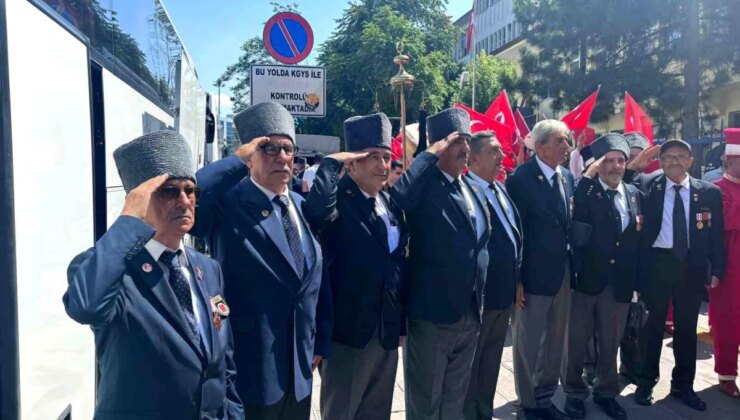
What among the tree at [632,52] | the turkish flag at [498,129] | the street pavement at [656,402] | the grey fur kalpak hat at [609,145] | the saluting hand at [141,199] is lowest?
the street pavement at [656,402]

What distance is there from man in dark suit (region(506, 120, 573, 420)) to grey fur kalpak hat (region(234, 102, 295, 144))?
2073 mm

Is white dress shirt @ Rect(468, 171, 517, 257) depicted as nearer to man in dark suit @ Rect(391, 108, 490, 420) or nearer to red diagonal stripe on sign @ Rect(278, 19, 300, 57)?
man in dark suit @ Rect(391, 108, 490, 420)

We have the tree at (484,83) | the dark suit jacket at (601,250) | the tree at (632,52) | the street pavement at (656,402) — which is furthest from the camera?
the tree at (484,83)

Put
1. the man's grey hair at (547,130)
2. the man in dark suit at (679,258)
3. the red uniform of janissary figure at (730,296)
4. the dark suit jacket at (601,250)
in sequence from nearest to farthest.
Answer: the man's grey hair at (547,130)
the dark suit jacket at (601,250)
the man in dark suit at (679,258)
the red uniform of janissary figure at (730,296)

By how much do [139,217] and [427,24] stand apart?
27.6 meters

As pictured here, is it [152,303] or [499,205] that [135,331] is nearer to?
[152,303]

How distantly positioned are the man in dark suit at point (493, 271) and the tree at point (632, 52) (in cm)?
1396

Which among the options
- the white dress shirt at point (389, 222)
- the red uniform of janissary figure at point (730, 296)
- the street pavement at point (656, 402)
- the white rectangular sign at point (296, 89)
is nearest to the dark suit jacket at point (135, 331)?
the white dress shirt at point (389, 222)

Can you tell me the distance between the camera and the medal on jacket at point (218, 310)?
83.1 inches

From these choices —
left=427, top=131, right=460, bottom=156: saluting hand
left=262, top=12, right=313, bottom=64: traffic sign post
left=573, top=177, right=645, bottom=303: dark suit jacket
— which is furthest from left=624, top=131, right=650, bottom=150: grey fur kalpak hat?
left=262, top=12, right=313, bottom=64: traffic sign post

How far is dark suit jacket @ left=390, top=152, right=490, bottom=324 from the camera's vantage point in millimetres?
3393

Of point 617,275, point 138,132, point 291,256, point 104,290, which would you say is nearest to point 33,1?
point 104,290

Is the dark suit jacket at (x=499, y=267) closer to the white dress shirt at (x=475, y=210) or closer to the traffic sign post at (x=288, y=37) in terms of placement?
the white dress shirt at (x=475, y=210)

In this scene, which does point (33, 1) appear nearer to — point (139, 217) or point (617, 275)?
point (139, 217)
